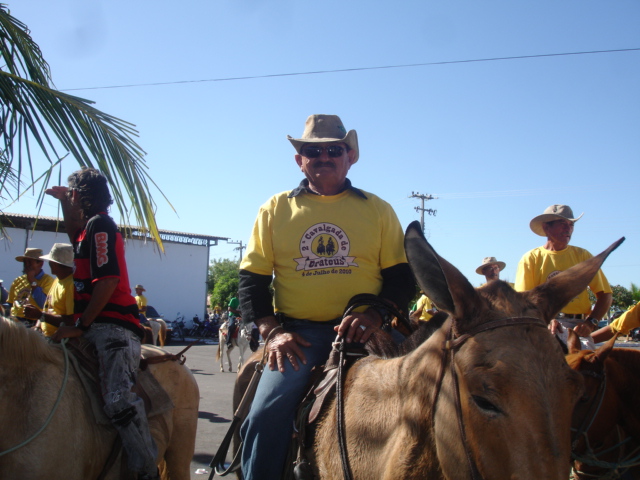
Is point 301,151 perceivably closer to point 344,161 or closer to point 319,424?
point 344,161

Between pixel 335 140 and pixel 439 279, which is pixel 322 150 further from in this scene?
pixel 439 279

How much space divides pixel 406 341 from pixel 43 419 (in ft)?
7.39

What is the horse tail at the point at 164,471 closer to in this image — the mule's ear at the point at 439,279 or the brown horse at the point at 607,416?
the brown horse at the point at 607,416

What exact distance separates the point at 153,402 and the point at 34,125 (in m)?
2.21

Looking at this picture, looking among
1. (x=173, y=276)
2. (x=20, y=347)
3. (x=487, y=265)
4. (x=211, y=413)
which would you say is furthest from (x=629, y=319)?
(x=173, y=276)

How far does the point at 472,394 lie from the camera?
1.57 metres

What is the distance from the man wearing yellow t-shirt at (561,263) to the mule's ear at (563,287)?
321 cm

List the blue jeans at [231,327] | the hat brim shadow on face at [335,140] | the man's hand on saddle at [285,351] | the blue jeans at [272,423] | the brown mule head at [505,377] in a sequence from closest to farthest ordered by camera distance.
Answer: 1. the brown mule head at [505,377]
2. the blue jeans at [272,423]
3. the man's hand on saddle at [285,351]
4. the hat brim shadow on face at [335,140]
5. the blue jeans at [231,327]

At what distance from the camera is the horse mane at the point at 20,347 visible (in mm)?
3186

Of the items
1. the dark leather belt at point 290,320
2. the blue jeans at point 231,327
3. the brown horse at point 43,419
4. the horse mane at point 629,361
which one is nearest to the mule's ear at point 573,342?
the horse mane at point 629,361

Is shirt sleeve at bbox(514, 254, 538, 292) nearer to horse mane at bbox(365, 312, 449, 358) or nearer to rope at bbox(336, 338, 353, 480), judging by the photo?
horse mane at bbox(365, 312, 449, 358)

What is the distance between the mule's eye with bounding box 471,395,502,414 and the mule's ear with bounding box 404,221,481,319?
271 millimetres

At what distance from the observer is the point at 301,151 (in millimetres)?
3260

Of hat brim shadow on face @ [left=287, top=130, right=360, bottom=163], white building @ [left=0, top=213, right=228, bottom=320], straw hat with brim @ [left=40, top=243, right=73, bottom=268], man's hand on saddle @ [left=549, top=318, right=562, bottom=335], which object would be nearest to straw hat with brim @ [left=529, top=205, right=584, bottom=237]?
man's hand on saddle @ [left=549, top=318, right=562, bottom=335]
